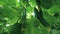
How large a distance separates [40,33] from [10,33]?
0.24 ft

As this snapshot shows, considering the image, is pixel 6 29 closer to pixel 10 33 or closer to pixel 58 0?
pixel 10 33

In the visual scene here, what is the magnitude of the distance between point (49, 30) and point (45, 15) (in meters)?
0.04

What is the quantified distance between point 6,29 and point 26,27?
0.16ft

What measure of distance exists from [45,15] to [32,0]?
0.05 m

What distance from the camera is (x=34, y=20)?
425 mm

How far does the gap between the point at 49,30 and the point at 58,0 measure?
8 cm

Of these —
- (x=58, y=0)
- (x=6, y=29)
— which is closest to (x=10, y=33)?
(x=6, y=29)

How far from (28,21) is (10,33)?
53 mm

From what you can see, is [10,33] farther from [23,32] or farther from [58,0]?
[58,0]

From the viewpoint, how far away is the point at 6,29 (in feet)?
1.38

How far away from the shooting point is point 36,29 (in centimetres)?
42

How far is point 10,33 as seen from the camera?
1.33ft

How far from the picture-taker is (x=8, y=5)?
0.41 metres

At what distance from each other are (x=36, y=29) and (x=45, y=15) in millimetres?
44
